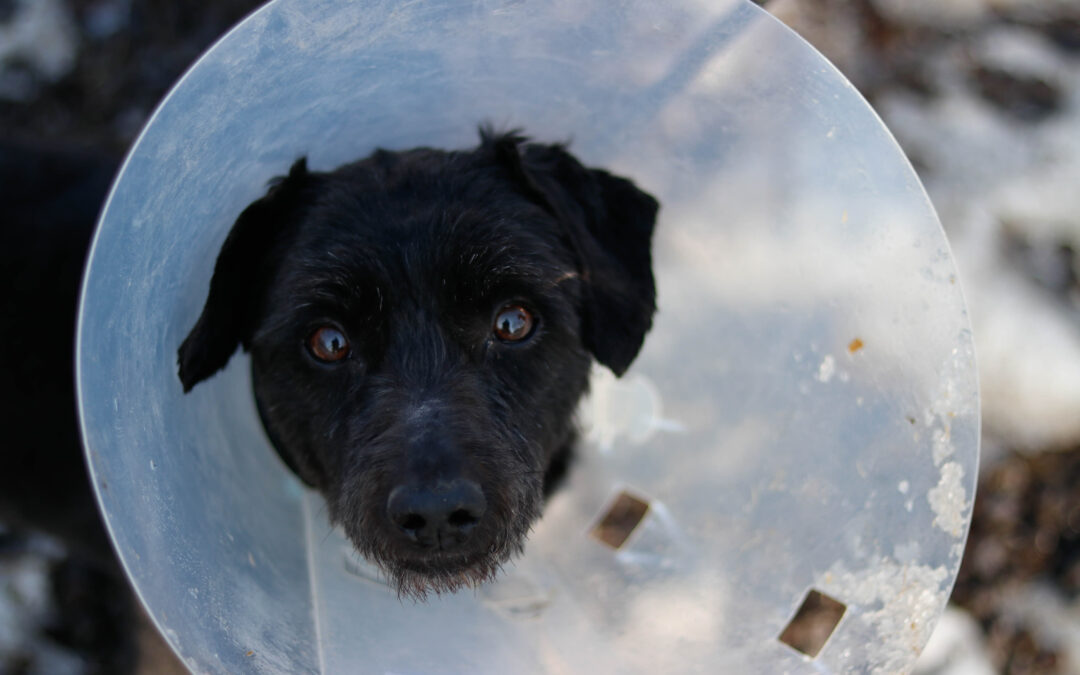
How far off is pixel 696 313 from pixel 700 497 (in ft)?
2.32

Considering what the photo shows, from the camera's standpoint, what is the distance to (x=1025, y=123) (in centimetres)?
410

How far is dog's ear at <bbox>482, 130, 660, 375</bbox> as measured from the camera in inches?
99.6

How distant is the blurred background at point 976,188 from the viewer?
347 centimetres

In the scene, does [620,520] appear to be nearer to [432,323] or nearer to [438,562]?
[438,562]

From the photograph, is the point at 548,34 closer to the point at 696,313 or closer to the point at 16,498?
the point at 696,313

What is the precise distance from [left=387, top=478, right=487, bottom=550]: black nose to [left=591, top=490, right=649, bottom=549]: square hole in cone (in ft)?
3.89

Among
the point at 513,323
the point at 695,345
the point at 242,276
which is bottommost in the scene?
the point at 695,345

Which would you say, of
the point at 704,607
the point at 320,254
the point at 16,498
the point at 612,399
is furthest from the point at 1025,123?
the point at 16,498

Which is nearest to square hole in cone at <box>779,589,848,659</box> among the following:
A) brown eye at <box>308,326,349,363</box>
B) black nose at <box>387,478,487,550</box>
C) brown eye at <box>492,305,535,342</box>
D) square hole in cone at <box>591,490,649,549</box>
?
square hole in cone at <box>591,490,649,549</box>

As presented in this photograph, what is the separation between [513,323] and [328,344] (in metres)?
0.56

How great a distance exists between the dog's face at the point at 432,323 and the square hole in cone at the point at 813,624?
925 mm

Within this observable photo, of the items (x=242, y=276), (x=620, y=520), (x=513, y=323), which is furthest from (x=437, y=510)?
(x=620, y=520)

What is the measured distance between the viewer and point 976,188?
3975 mm

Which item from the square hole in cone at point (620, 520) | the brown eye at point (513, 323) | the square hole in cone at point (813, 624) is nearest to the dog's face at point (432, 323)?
the brown eye at point (513, 323)
